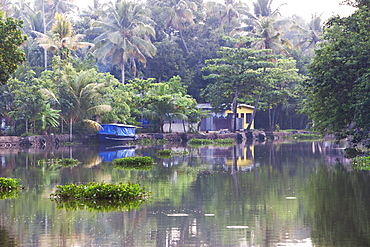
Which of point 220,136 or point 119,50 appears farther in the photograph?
point 119,50

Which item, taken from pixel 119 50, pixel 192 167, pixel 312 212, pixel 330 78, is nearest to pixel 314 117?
pixel 330 78

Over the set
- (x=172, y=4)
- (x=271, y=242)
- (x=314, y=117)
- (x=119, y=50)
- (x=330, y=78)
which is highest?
(x=172, y=4)

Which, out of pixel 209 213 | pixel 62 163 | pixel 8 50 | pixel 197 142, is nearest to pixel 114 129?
pixel 197 142

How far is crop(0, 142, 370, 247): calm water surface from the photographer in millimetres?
8367

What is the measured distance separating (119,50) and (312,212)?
4144 cm

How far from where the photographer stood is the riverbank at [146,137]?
36650mm

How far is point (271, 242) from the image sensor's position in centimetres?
815

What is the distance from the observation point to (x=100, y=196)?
39.2ft

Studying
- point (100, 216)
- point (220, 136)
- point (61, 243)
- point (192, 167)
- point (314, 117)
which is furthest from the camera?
point (220, 136)

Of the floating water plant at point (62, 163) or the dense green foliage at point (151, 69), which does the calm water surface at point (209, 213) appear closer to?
the floating water plant at point (62, 163)

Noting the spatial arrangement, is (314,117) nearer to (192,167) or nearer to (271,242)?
(192,167)

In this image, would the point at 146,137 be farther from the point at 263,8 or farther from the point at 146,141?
the point at 263,8

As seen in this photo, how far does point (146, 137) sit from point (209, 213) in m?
32.5

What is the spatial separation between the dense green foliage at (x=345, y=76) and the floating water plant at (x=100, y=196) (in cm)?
1266
